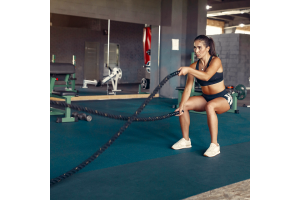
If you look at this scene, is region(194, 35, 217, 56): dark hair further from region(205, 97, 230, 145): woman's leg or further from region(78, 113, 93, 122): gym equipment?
region(78, 113, 93, 122): gym equipment

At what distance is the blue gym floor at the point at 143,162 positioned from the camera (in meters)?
1.90

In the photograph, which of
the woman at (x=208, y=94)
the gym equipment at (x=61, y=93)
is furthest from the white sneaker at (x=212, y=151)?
the gym equipment at (x=61, y=93)

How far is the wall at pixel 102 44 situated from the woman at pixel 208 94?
28.8 feet

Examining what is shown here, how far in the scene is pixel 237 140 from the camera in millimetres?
3463

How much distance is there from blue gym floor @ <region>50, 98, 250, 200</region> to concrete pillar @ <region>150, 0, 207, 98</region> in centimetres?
381

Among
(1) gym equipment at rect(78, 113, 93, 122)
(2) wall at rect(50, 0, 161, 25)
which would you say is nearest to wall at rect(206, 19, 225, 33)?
(2) wall at rect(50, 0, 161, 25)

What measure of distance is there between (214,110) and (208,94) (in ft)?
0.71

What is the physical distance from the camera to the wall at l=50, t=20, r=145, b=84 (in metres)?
11.7

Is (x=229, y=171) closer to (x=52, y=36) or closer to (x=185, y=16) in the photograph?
(x=185, y=16)

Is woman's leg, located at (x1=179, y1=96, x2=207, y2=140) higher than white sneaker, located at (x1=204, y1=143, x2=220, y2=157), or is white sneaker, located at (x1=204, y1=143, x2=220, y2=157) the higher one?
woman's leg, located at (x1=179, y1=96, x2=207, y2=140)

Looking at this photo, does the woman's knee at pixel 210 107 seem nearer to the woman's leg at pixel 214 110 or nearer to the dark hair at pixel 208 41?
the woman's leg at pixel 214 110
